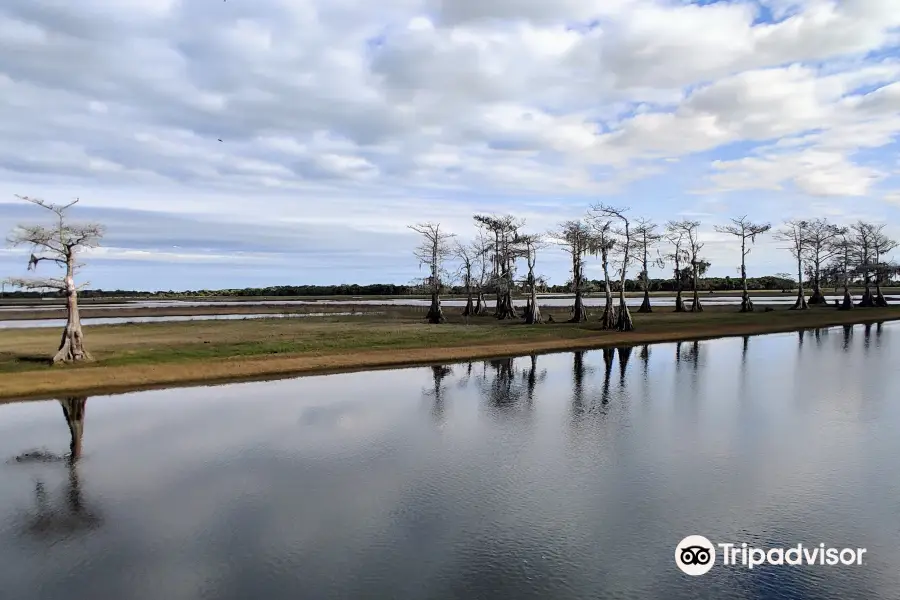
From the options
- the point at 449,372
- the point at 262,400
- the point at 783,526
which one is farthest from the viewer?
the point at 449,372

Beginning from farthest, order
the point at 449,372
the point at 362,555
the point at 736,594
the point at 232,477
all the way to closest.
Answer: the point at 449,372
the point at 232,477
the point at 362,555
the point at 736,594

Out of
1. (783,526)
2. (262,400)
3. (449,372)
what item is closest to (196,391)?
(262,400)

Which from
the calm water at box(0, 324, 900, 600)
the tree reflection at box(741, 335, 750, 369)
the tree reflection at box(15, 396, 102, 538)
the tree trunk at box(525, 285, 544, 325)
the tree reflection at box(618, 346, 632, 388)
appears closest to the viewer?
the calm water at box(0, 324, 900, 600)

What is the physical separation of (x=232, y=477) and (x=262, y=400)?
9493 millimetres

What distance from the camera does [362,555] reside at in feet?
33.5

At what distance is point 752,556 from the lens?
10.1 meters

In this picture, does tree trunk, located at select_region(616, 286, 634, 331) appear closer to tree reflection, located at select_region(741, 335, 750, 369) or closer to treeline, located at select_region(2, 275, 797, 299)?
tree reflection, located at select_region(741, 335, 750, 369)

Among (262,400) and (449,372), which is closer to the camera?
(262,400)

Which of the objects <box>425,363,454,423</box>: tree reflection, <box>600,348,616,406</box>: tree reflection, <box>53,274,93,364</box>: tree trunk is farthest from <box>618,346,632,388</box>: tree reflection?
<box>53,274,93,364</box>: tree trunk

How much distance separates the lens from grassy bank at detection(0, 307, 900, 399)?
1049 inches

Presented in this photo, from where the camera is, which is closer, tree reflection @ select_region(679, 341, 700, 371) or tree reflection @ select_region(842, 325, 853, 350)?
tree reflection @ select_region(679, 341, 700, 371)

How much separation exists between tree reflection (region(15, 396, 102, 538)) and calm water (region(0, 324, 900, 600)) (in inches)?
2.2

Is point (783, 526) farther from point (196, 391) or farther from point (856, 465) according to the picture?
point (196, 391)

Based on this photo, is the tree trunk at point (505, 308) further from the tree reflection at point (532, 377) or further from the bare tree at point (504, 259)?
the tree reflection at point (532, 377)
